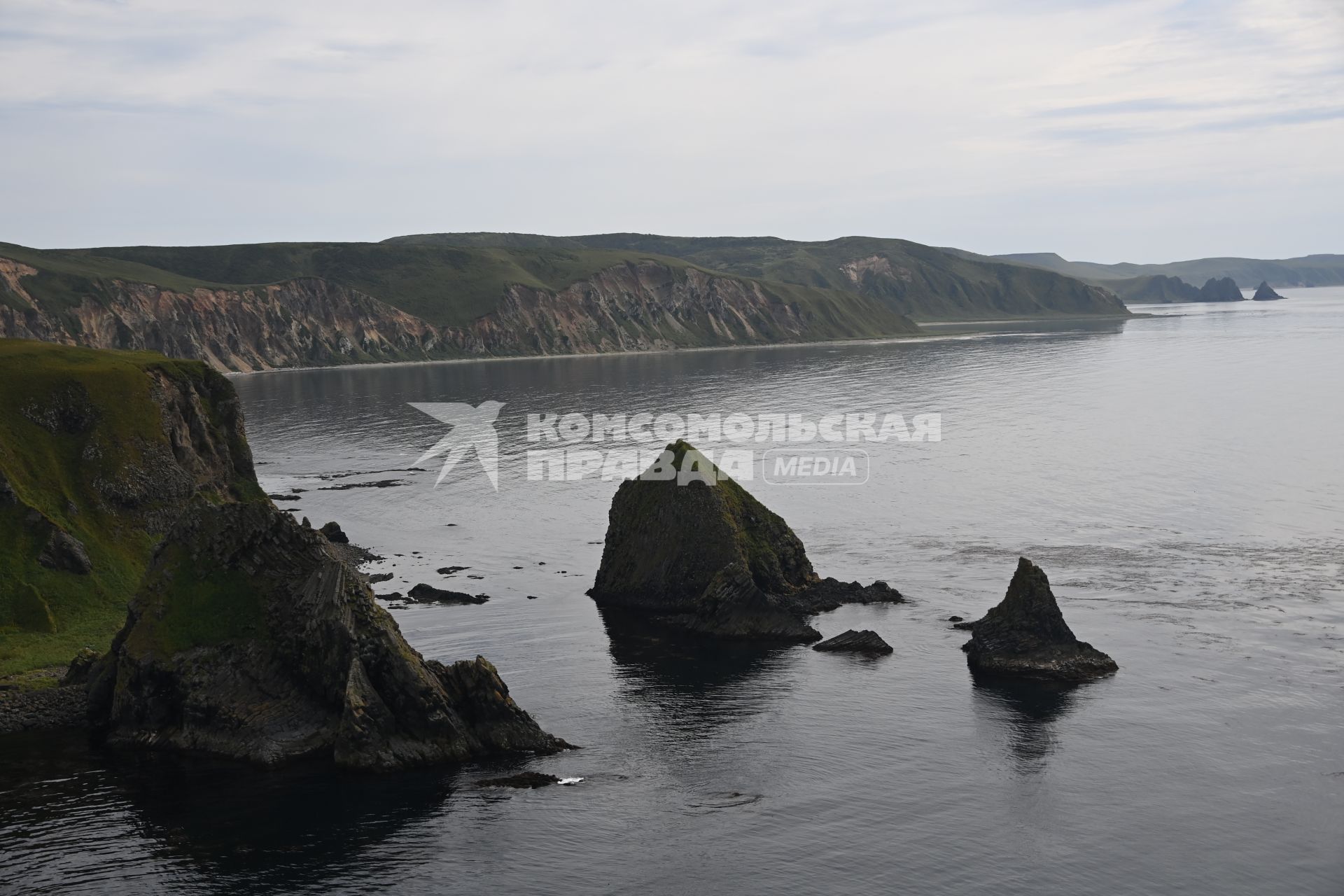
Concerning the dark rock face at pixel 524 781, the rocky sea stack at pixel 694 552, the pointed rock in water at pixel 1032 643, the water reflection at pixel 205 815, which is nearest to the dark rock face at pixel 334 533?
the rocky sea stack at pixel 694 552

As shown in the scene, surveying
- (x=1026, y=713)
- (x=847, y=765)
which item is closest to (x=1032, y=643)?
(x=1026, y=713)

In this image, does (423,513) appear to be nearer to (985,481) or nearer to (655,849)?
(985,481)

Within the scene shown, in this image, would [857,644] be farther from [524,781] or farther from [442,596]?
[442,596]

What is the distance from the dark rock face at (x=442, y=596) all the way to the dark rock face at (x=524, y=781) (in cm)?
2959

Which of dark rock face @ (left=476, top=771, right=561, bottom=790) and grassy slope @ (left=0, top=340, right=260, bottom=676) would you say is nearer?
dark rock face @ (left=476, top=771, right=561, bottom=790)

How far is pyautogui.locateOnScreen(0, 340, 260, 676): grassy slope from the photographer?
66250 mm

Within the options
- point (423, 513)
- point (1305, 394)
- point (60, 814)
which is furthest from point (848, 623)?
point (1305, 394)

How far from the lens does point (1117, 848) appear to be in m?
43.0

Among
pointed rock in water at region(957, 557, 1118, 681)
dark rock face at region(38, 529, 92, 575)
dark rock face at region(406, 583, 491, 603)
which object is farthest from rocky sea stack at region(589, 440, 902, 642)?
dark rock face at region(38, 529, 92, 575)

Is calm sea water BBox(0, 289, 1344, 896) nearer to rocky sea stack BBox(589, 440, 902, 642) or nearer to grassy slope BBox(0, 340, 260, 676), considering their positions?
rocky sea stack BBox(589, 440, 902, 642)

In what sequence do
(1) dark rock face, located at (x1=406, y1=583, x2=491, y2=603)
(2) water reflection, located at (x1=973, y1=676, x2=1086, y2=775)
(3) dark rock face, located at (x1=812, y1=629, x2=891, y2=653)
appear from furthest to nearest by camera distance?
(1) dark rock face, located at (x1=406, y1=583, x2=491, y2=603), (3) dark rock face, located at (x1=812, y1=629, x2=891, y2=653), (2) water reflection, located at (x1=973, y1=676, x2=1086, y2=775)

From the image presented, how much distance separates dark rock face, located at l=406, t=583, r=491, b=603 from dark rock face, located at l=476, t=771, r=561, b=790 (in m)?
29.6

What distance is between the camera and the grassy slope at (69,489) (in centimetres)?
6625

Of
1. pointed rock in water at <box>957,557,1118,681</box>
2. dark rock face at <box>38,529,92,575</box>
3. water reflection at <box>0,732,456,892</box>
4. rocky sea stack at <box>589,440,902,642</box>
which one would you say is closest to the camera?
water reflection at <box>0,732,456,892</box>
